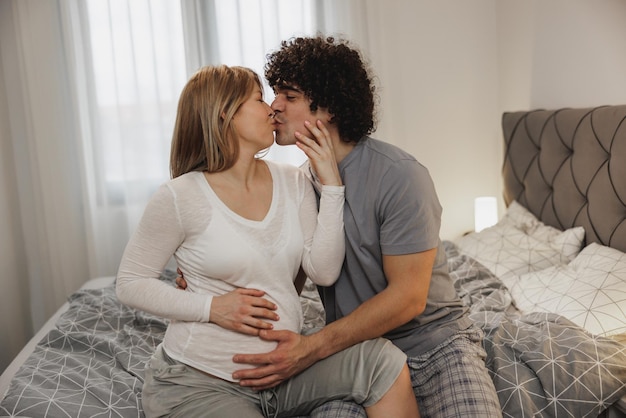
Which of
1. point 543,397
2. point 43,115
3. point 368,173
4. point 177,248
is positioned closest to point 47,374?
point 177,248

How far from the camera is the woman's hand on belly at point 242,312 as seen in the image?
1403 millimetres

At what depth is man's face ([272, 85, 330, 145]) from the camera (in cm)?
166

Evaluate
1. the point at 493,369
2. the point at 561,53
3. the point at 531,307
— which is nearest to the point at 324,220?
the point at 493,369

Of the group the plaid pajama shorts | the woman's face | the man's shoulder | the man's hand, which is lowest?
the plaid pajama shorts

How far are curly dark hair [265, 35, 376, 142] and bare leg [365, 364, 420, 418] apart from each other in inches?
23.8

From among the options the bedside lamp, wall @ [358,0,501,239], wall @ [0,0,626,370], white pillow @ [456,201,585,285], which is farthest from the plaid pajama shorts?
wall @ [358,0,501,239]

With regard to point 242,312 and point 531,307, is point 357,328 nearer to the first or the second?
point 242,312

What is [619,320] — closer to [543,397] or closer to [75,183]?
[543,397]

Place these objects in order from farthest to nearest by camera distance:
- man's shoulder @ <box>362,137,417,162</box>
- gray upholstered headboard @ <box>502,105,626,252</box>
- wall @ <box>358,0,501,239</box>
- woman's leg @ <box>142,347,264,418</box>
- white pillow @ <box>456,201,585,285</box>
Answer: wall @ <box>358,0,501,239</box> → white pillow @ <box>456,201,585,285</box> → gray upholstered headboard @ <box>502,105,626,252</box> → man's shoulder @ <box>362,137,417,162</box> → woman's leg @ <box>142,347,264,418</box>

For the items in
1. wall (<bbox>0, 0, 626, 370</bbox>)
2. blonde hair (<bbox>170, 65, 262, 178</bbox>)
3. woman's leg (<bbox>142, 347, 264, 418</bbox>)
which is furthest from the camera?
wall (<bbox>0, 0, 626, 370</bbox>)

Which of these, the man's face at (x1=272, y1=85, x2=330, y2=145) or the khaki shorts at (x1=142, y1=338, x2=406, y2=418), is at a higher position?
the man's face at (x1=272, y1=85, x2=330, y2=145)

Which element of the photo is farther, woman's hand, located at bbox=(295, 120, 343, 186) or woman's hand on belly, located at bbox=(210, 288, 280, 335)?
woman's hand, located at bbox=(295, 120, 343, 186)

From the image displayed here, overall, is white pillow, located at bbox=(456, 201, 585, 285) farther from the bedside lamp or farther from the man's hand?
the man's hand

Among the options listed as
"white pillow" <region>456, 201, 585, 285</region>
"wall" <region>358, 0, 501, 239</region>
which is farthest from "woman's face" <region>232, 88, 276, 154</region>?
"wall" <region>358, 0, 501, 239</region>
